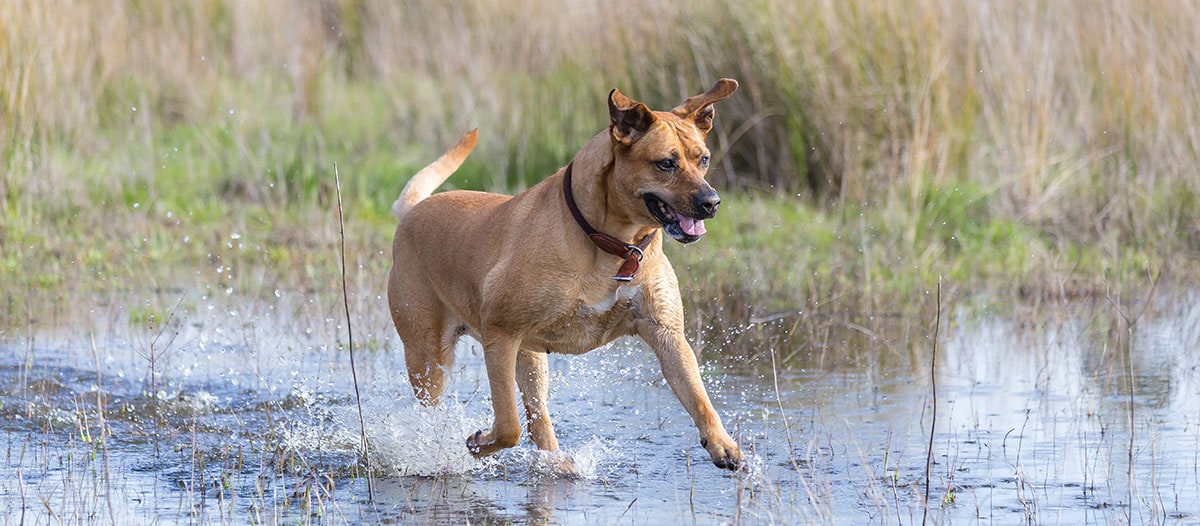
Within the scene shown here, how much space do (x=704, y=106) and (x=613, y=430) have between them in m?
1.47

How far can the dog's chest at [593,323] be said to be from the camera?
18.7ft

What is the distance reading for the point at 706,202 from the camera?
5414 mm

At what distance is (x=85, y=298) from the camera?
29.6 ft

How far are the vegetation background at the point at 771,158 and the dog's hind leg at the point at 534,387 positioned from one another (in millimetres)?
1783

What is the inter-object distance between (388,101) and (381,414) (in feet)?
24.5

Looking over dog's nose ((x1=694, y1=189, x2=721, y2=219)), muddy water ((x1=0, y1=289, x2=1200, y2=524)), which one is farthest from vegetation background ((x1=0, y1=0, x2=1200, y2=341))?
→ dog's nose ((x1=694, y1=189, x2=721, y2=219))

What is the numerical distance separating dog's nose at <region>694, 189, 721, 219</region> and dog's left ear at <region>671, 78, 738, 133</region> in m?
0.43

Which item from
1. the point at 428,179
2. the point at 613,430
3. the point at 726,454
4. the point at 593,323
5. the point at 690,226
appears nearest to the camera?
the point at 726,454

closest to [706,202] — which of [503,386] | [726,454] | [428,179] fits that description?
[726,454]

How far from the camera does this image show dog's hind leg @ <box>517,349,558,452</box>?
6199mm

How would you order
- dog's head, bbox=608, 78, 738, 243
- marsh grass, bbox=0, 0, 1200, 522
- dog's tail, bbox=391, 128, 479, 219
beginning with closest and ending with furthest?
dog's head, bbox=608, 78, 738, 243
dog's tail, bbox=391, 128, 479, 219
marsh grass, bbox=0, 0, 1200, 522

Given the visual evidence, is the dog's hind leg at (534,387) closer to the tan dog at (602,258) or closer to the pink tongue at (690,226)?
the tan dog at (602,258)

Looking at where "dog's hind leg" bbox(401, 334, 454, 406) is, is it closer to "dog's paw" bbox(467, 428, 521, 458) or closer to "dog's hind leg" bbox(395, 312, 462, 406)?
"dog's hind leg" bbox(395, 312, 462, 406)

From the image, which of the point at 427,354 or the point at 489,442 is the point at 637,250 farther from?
the point at 427,354
